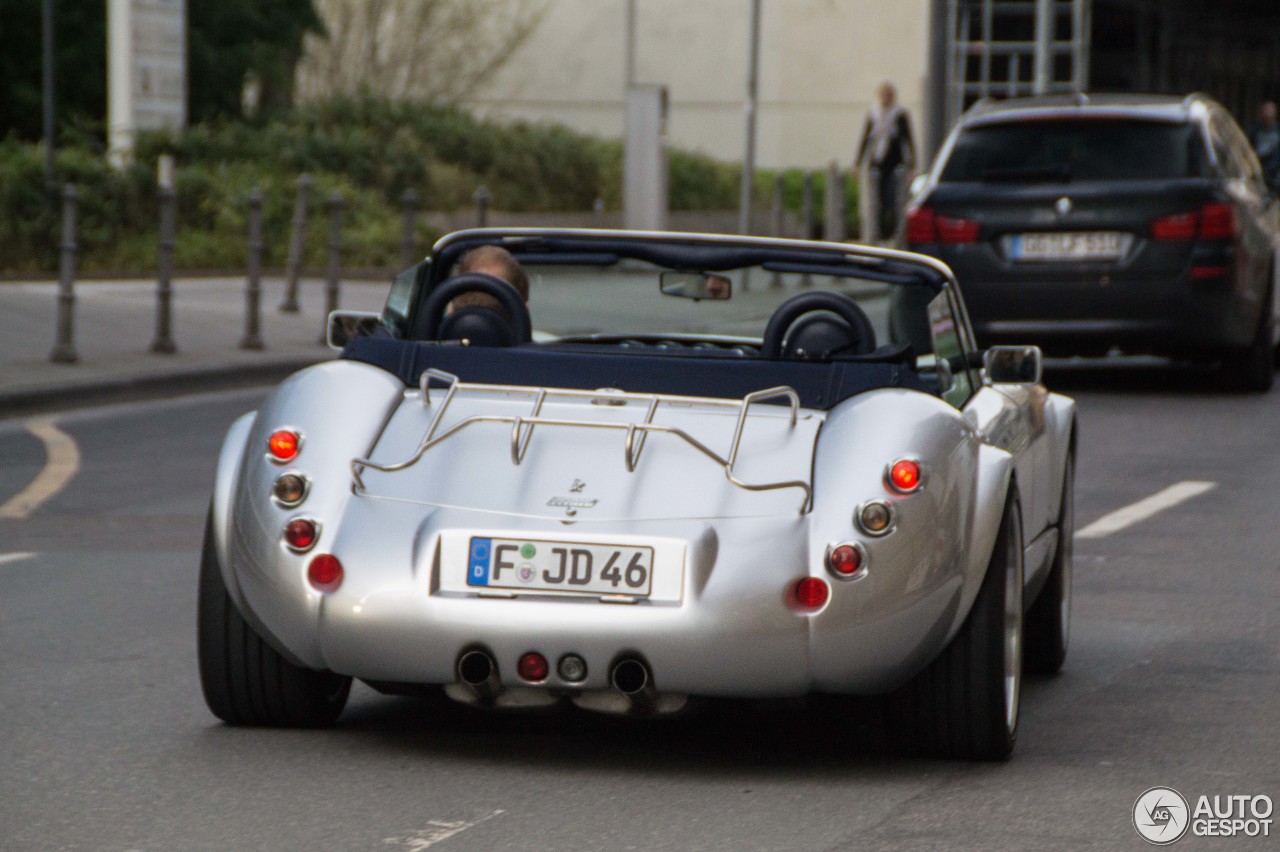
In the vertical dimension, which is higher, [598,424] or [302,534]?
[598,424]

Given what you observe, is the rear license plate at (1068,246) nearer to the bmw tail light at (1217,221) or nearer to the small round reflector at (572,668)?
the bmw tail light at (1217,221)

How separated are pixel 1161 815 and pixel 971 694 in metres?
0.49

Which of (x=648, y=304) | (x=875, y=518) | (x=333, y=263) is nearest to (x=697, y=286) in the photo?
(x=875, y=518)

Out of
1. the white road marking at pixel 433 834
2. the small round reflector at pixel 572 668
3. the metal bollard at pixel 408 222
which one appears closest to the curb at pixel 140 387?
the metal bollard at pixel 408 222

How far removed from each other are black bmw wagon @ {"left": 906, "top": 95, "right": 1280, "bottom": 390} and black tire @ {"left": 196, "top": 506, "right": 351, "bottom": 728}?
360 inches

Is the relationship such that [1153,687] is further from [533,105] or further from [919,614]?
[533,105]

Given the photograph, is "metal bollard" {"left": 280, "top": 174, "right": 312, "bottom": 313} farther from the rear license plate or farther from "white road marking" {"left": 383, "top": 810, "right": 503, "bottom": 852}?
"white road marking" {"left": 383, "top": 810, "right": 503, "bottom": 852}

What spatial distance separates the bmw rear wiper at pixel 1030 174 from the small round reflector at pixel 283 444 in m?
9.49

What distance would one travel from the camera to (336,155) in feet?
89.0

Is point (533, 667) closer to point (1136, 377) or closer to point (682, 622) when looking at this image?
point (682, 622)

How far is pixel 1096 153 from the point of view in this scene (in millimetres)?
13883

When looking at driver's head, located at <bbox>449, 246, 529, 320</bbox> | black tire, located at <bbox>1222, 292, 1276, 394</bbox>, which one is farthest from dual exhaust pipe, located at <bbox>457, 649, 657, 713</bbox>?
black tire, located at <bbox>1222, 292, 1276, 394</bbox>

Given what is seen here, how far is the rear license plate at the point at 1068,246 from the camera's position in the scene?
540 inches

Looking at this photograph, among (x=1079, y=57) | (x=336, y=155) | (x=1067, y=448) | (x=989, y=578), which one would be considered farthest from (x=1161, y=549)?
(x=1079, y=57)
